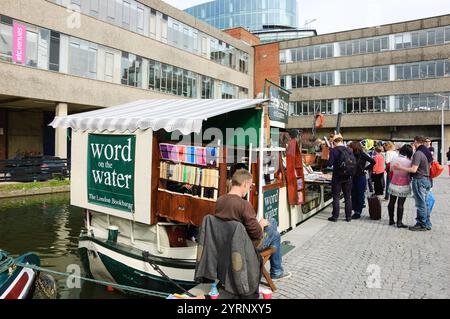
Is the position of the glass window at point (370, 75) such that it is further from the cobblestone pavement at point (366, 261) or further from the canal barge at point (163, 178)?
the canal barge at point (163, 178)

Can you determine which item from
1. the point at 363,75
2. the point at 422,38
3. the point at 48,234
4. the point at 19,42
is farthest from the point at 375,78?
the point at 48,234

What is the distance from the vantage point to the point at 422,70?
135 feet

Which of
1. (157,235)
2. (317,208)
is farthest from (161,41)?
(157,235)

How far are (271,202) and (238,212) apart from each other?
3.12 meters

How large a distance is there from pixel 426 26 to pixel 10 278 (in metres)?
46.4

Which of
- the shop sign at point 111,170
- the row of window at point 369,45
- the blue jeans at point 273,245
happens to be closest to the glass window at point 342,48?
the row of window at point 369,45

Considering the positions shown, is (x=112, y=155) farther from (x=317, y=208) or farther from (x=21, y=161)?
(x=21, y=161)

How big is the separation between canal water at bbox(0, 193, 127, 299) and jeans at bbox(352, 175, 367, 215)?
20.2 ft

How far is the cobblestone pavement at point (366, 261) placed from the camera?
4.73m

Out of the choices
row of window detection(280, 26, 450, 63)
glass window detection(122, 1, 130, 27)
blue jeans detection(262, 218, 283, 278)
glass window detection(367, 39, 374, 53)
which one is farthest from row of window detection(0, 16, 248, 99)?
glass window detection(367, 39, 374, 53)

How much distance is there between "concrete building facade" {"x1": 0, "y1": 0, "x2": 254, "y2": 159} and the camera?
2180cm

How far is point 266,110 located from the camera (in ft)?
23.1

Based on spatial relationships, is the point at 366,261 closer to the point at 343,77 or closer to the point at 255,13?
the point at 343,77

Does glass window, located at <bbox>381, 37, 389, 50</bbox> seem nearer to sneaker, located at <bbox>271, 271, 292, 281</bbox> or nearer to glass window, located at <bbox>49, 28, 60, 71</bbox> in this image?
glass window, located at <bbox>49, 28, 60, 71</bbox>
